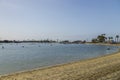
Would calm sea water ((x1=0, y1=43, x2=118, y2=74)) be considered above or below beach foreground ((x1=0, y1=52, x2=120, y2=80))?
below

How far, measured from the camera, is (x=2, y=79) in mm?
16812

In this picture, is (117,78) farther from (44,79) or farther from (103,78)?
(44,79)

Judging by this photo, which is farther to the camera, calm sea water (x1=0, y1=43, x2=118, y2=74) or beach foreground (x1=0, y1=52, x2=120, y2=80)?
calm sea water (x1=0, y1=43, x2=118, y2=74)

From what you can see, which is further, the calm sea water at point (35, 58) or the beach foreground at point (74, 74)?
the calm sea water at point (35, 58)

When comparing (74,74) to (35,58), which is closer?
(74,74)

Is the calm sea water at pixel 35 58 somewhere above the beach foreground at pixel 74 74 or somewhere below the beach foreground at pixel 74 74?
below

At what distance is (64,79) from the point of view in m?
14.8

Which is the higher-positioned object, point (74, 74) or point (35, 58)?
point (74, 74)

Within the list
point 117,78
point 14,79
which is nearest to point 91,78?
point 117,78

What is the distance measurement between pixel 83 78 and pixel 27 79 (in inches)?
163

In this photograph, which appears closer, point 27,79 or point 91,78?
point 91,78

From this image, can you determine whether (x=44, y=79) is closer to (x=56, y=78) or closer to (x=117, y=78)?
(x=56, y=78)

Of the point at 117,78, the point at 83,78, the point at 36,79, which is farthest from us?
the point at 36,79

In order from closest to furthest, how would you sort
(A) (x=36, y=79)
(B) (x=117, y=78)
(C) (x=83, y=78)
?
(B) (x=117, y=78)
(C) (x=83, y=78)
(A) (x=36, y=79)
